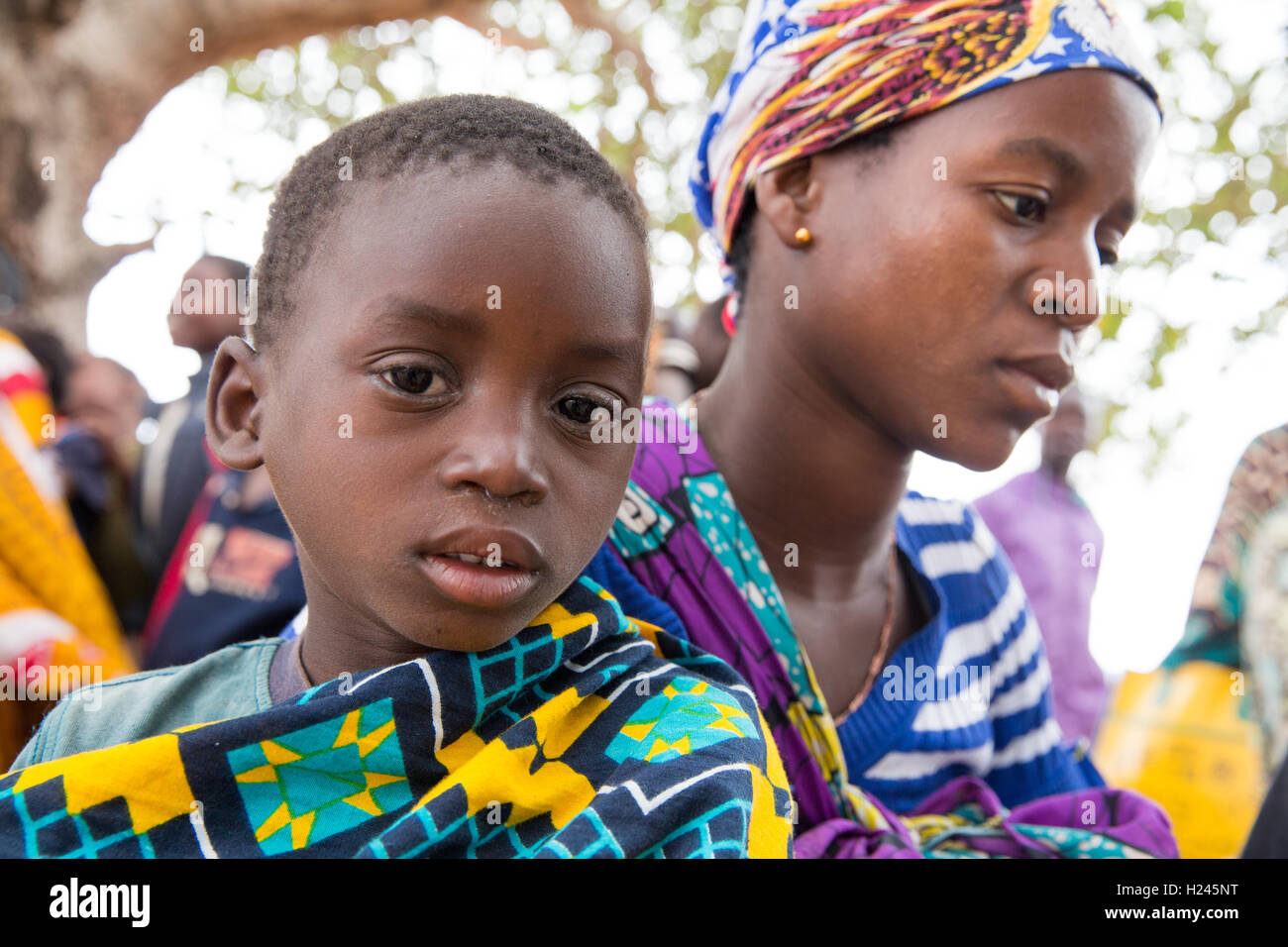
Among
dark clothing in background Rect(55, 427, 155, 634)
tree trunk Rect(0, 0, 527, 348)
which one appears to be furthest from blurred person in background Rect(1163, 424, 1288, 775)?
tree trunk Rect(0, 0, 527, 348)

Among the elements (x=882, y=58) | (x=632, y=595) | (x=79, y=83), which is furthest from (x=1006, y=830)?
(x=79, y=83)

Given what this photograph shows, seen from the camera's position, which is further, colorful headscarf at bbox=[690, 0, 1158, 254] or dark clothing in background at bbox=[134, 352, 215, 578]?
dark clothing in background at bbox=[134, 352, 215, 578]

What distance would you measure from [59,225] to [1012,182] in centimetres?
503

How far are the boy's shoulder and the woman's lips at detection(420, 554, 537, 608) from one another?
1.44ft

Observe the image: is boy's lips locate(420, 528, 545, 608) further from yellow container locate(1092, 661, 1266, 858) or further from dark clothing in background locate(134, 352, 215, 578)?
dark clothing in background locate(134, 352, 215, 578)

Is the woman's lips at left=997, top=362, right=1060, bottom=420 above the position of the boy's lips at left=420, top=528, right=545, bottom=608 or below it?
above

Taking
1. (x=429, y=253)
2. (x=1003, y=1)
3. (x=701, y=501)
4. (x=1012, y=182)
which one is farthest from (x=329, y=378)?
(x=1003, y=1)

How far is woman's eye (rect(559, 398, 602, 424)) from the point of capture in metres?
1.22

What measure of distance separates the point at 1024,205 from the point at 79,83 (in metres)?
4.88

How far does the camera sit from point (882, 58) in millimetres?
1585

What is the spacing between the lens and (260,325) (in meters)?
1.35

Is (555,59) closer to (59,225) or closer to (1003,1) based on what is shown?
(59,225)

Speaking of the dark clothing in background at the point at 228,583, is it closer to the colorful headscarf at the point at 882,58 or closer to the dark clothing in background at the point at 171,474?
the dark clothing in background at the point at 171,474

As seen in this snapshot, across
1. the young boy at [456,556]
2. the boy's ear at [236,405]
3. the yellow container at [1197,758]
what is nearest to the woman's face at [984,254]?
the young boy at [456,556]
